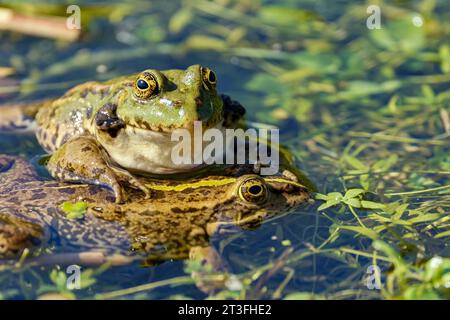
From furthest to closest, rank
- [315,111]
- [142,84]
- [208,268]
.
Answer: [315,111] < [142,84] < [208,268]

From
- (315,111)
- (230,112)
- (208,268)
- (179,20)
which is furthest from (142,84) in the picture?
(179,20)

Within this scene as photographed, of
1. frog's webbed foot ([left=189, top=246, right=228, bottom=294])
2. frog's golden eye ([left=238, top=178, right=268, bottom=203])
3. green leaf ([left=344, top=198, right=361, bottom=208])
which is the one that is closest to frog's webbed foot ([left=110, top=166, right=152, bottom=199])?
frog's webbed foot ([left=189, top=246, right=228, bottom=294])

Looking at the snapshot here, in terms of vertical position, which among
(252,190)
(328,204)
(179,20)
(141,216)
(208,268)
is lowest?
(208,268)

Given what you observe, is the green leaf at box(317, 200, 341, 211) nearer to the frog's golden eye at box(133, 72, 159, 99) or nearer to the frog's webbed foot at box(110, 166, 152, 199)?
the frog's webbed foot at box(110, 166, 152, 199)

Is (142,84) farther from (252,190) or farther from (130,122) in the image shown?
(252,190)

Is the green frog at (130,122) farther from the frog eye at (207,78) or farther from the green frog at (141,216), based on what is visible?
the green frog at (141,216)

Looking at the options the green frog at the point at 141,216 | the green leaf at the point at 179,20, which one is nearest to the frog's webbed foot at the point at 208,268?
the green frog at the point at 141,216

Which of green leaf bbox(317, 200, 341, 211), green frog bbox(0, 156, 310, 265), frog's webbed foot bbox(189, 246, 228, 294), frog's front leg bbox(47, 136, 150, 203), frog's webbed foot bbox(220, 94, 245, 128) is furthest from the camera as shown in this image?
frog's webbed foot bbox(220, 94, 245, 128)
